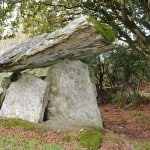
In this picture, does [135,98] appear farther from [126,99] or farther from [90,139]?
[90,139]

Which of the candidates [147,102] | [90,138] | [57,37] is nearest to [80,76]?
[57,37]

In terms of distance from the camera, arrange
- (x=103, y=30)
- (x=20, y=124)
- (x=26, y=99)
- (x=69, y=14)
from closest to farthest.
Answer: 1. (x=20, y=124)
2. (x=103, y=30)
3. (x=26, y=99)
4. (x=69, y=14)

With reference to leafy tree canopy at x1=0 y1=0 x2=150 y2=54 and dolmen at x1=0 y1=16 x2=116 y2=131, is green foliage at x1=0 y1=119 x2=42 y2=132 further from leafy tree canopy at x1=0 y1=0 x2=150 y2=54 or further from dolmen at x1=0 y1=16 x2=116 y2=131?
leafy tree canopy at x1=0 y1=0 x2=150 y2=54

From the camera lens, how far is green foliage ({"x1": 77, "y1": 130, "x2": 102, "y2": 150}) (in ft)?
39.3

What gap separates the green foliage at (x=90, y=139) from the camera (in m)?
12.0

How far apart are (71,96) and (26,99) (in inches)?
59.3

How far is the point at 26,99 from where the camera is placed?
46.0ft

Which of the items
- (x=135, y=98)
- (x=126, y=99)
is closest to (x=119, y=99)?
(x=126, y=99)

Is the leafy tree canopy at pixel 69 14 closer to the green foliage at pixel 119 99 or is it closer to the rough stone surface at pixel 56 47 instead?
the green foliage at pixel 119 99

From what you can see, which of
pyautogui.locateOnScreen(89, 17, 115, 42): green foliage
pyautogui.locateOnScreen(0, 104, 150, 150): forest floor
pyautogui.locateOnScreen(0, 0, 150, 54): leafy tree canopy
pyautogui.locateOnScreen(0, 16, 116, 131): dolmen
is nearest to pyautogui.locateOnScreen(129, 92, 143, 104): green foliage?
pyautogui.locateOnScreen(0, 0, 150, 54): leafy tree canopy

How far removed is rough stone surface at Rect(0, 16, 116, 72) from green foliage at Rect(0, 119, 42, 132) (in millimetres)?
1629

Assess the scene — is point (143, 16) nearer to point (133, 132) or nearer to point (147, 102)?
point (147, 102)

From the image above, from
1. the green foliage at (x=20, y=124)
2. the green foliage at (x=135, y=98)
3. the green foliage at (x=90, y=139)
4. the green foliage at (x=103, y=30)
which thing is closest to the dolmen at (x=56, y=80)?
the green foliage at (x=103, y=30)

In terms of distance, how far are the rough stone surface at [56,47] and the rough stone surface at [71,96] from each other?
0.69 metres
